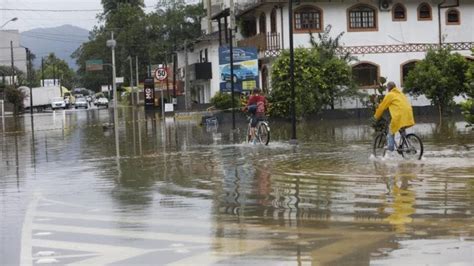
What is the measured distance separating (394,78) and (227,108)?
→ 410 inches

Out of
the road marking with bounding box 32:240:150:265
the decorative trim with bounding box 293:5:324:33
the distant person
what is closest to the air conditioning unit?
the decorative trim with bounding box 293:5:324:33

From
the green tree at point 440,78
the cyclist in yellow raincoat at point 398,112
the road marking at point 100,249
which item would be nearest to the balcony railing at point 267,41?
the green tree at point 440,78

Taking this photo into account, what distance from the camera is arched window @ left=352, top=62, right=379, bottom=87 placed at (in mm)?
43969

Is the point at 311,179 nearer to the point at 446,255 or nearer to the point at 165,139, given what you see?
the point at 446,255

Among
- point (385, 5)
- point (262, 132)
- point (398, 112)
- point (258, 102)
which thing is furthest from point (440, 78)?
point (398, 112)

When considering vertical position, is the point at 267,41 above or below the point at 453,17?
below

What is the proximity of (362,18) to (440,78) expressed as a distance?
11.3 m

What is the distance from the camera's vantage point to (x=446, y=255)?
740 cm

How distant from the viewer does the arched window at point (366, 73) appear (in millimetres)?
43969

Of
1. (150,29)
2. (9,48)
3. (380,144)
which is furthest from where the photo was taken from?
(9,48)

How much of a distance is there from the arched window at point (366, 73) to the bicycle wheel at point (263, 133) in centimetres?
2184

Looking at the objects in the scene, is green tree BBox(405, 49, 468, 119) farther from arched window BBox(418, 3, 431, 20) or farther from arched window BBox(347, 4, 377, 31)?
arched window BBox(418, 3, 431, 20)

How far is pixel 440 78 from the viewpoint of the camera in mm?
33719

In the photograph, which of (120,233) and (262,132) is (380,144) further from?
(120,233)
